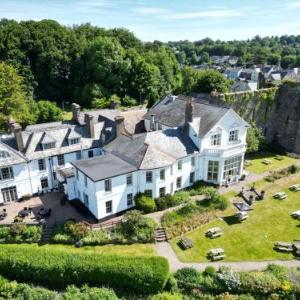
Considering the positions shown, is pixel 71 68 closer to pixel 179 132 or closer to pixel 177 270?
pixel 179 132

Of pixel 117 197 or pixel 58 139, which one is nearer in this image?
pixel 117 197

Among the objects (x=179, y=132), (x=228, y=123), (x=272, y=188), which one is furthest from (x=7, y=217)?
(x=272, y=188)

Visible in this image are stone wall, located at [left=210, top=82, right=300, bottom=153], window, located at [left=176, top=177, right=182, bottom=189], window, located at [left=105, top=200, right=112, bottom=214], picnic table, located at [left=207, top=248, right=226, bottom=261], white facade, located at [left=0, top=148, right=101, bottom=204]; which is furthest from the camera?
stone wall, located at [left=210, top=82, right=300, bottom=153]

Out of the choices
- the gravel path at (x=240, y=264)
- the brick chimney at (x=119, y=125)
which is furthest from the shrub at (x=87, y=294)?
the brick chimney at (x=119, y=125)

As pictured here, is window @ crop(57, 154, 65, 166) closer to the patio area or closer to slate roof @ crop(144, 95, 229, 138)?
the patio area

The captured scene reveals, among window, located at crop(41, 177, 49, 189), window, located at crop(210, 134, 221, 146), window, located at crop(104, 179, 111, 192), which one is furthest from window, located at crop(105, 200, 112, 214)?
window, located at crop(210, 134, 221, 146)

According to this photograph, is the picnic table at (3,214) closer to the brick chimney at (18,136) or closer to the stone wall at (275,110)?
the brick chimney at (18,136)
